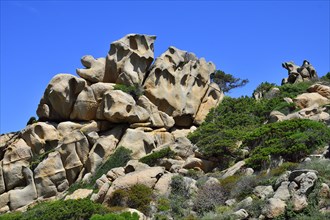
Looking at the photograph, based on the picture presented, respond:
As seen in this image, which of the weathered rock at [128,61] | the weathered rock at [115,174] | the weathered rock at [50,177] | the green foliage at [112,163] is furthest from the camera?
the weathered rock at [128,61]

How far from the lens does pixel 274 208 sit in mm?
20484

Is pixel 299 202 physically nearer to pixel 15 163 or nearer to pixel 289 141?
pixel 289 141

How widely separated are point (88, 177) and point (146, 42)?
45.8ft

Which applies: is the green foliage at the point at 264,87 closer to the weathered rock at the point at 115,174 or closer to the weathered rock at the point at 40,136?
the weathered rock at the point at 40,136

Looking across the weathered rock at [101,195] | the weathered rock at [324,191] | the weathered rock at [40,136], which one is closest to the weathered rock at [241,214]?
the weathered rock at [324,191]

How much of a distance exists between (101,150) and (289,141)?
15308 millimetres

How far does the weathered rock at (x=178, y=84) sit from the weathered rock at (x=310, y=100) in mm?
9165

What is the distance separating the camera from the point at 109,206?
1030 inches

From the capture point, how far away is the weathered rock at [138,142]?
39375 mm

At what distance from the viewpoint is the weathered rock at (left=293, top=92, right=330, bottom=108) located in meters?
40.6

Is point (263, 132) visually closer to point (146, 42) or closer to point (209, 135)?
point (209, 135)

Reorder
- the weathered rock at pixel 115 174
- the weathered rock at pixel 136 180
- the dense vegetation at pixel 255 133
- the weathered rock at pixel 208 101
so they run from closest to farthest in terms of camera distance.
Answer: the weathered rock at pixel 136 180
the dense vegetation at pixel 255 133
the weathered rock at pixel 115 174
the weathered rock at pixel 208 101

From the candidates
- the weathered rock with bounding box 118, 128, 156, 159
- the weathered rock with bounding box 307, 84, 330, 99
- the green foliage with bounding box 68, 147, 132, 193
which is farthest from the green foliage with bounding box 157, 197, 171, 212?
the weathered rock with bounding box 307, 84, 330, 99

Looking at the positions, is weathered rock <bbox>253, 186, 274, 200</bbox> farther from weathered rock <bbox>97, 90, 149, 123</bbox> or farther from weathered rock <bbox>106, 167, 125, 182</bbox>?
weathered rock <bbox>97, 90, 149, 123</bbox>
